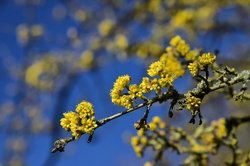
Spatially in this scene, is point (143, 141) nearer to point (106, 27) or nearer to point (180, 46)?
point (180, 46)

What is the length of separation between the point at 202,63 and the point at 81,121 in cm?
41

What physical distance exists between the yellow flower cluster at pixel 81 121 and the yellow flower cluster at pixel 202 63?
1.09 ft

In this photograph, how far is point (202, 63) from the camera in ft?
4.82

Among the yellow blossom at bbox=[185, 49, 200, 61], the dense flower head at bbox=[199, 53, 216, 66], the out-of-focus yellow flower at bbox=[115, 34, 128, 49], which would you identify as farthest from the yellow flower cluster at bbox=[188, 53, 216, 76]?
the out-of-focus yellow flower at bbox=[115, 34, 128, 49]

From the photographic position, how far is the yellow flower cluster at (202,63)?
1447 millimetres

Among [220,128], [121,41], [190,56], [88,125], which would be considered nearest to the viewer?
[88,125]

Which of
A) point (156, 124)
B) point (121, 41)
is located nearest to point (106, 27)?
point (121, 41)

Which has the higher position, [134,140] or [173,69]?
[134,140]

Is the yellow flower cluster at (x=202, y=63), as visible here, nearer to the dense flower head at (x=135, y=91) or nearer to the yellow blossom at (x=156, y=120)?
the dense flower head at (x=135, y=91)

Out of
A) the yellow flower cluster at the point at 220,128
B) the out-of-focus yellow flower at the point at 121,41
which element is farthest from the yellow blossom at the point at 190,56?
the out-of-focus yellow flower at the point at 121,41

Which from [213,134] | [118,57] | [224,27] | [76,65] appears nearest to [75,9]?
[76,65]

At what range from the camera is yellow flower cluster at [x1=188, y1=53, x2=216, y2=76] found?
4.75ft

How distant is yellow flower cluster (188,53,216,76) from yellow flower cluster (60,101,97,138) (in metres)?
0.33

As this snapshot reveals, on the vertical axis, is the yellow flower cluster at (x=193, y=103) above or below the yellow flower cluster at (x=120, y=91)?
below
